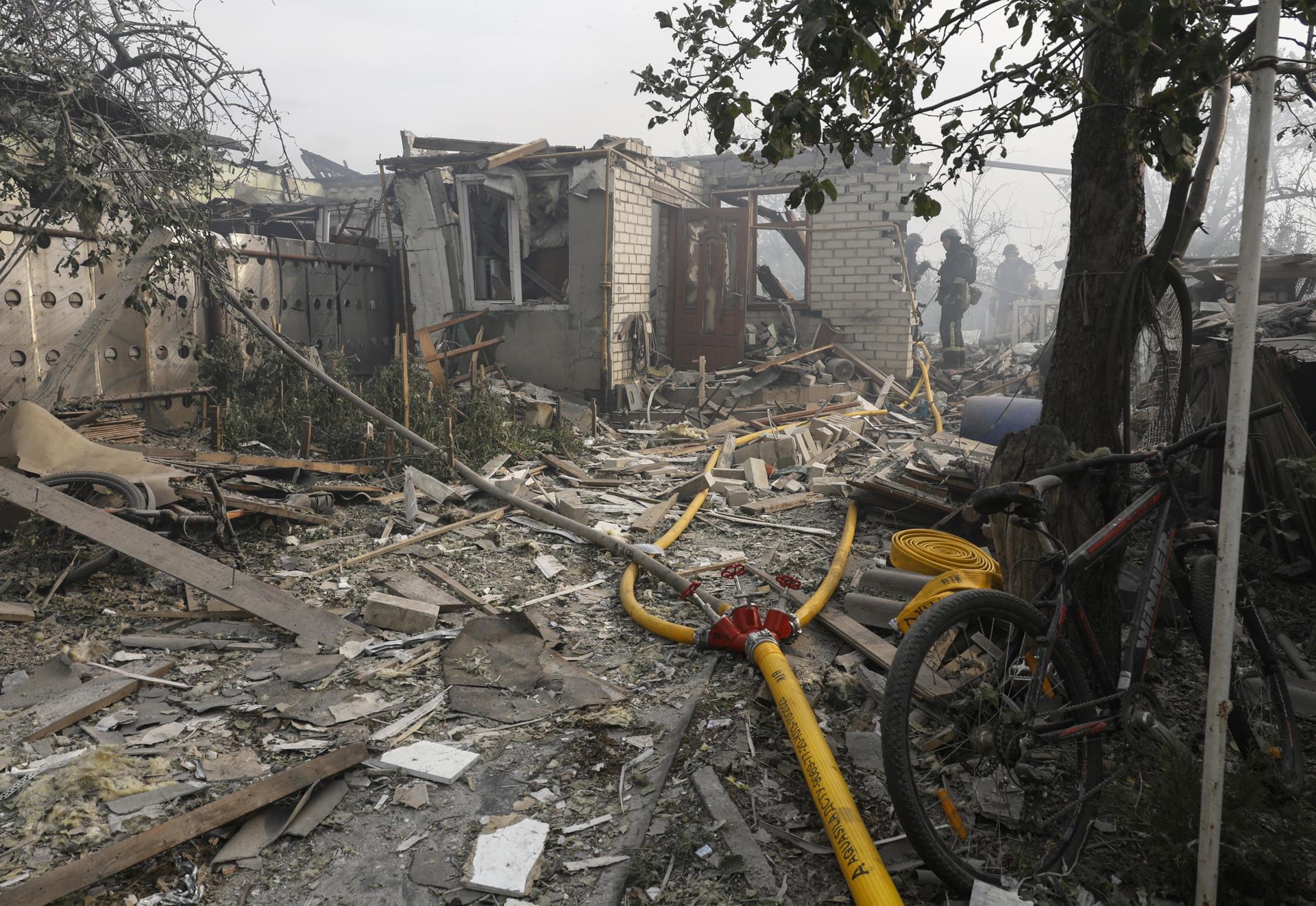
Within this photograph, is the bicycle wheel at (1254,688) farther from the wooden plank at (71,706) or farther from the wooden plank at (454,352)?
the wooden plank at (454,352)

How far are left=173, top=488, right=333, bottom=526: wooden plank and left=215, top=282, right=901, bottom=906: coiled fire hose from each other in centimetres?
149

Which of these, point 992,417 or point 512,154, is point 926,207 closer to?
point 992,417

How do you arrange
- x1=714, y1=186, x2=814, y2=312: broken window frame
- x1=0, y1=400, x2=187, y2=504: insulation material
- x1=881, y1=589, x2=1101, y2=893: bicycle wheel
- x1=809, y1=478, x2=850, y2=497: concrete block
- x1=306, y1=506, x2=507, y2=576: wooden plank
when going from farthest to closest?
x1=714, y1=186, x2=814, y2=312: broken window frame
x1=809, y1=478, x2=850, y2=497: concrete block
x1=306, y1=506, x2=507, y2=576: wooden plank
x1=0, y1=400, x2=187, y2=504: insulation material
x1=881, y1=589, x2=1101, y2=893: bicycle wheel

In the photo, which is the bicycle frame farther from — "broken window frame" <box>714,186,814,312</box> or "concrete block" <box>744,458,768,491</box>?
"broken window frame" <box>714,186,814,312</box>

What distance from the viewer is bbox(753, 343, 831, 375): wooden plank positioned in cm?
1274

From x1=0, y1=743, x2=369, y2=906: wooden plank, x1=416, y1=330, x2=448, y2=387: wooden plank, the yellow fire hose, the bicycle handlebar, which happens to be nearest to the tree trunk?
the bicycle handlebar

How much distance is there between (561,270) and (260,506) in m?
7.81

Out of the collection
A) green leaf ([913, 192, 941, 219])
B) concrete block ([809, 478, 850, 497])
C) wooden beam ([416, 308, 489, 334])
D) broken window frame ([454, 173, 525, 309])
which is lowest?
concrete block ([809, 478, 850, 497])

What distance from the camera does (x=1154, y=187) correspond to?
2841 cm

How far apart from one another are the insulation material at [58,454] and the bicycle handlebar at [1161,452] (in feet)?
17.5

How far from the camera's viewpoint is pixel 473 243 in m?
12.4

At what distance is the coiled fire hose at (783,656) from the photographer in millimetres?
2359

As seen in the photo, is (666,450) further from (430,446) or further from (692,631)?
(692,631)

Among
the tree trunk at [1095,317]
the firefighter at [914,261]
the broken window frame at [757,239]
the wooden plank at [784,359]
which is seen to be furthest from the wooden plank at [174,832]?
the firefighter at [914,261]
